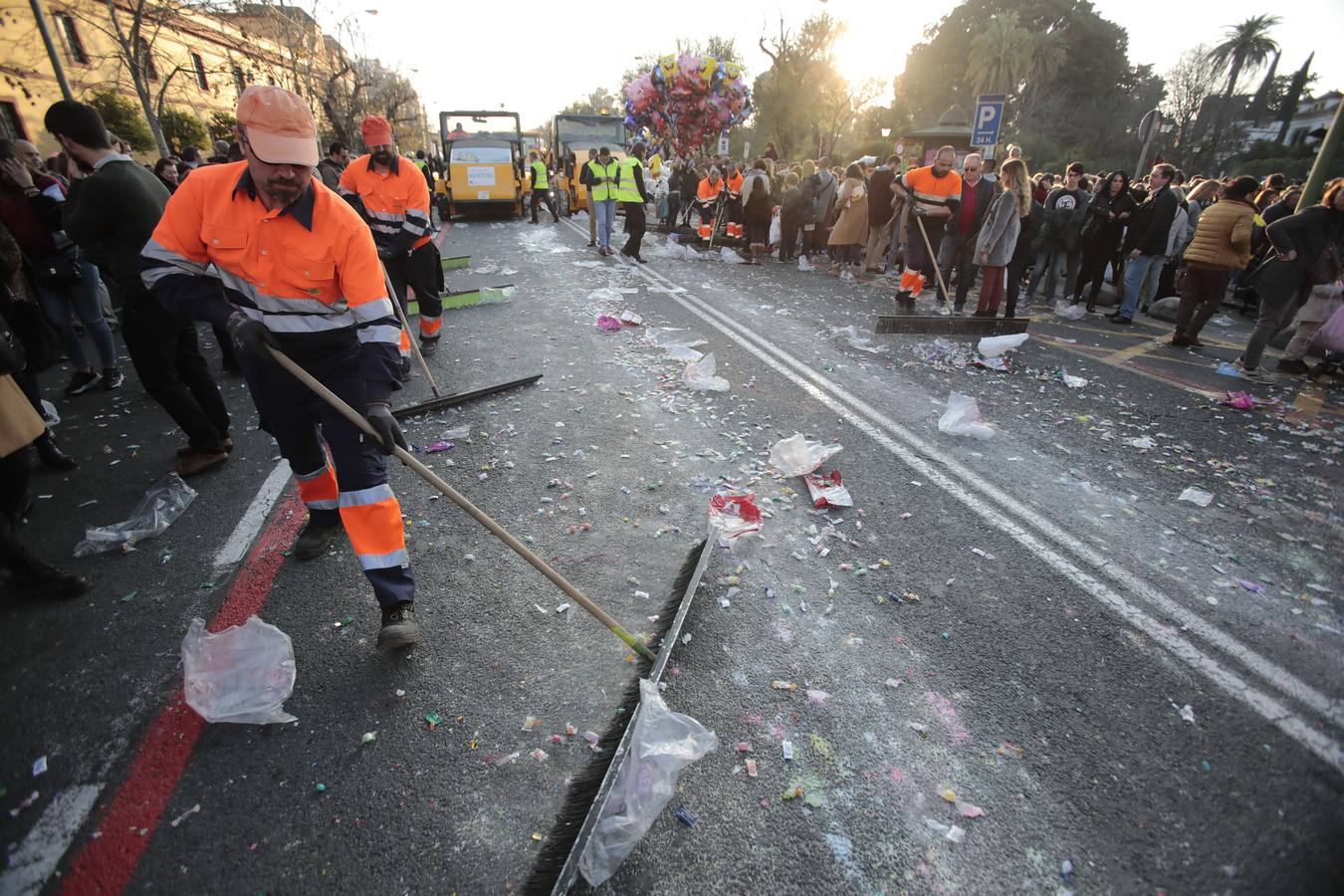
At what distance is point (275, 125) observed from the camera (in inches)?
82.7

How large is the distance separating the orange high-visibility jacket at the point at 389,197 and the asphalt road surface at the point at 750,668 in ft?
6.82

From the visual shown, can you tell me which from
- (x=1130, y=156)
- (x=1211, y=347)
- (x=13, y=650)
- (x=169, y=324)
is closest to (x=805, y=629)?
(x=13, y=650)

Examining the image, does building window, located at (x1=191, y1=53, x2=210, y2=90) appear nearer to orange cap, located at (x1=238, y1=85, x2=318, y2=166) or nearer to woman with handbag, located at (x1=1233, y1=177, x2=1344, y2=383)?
orange cap, located at (x1=238, y1=85, x2=318, y2=166)

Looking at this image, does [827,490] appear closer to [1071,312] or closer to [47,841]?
[47,841]

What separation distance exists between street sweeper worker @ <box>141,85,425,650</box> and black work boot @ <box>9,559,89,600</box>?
4.25 ft

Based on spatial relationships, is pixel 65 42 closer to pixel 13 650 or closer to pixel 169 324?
pixel 169 324

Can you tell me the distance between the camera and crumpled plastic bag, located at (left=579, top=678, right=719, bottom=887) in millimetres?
1673

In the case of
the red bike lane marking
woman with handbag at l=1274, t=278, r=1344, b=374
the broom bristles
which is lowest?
the red bike lane marking

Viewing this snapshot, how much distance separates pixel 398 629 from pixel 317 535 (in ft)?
3.41

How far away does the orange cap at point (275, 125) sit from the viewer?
2.09 meters

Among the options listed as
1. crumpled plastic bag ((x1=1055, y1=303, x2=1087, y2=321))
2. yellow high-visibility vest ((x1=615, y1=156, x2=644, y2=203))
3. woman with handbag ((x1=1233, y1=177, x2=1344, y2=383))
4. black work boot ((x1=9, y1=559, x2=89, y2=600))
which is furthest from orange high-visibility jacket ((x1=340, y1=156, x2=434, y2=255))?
crumpled plastic bag ((x1=1055, y1=303, x2=1087, y2=321))

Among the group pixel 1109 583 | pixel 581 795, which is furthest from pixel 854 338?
pixel 581 795

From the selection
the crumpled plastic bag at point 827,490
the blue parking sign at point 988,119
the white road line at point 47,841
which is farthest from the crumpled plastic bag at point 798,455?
the blue parking sign at point 988,119

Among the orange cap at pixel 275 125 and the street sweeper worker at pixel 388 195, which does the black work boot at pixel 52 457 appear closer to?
the street sweeper worker at pixel 388 195
